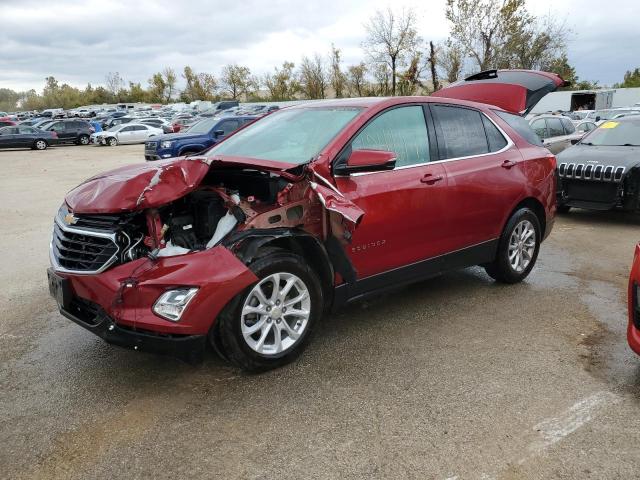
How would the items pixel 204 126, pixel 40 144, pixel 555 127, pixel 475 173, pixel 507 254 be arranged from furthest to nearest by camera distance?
pixel 40 144 < pixel 204 126 < pixel 555 127 < pixel 507 254 < pixel 475 173

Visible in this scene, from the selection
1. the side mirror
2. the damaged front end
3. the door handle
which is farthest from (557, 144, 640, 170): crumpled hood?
the damaged front end

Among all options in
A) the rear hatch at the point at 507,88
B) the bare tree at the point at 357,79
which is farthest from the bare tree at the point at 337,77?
the rear hatch at the point at 507,88

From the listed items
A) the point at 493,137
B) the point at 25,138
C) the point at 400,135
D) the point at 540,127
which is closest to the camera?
the point at 400,135

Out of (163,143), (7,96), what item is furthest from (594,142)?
(7,96)

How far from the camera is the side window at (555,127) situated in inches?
500

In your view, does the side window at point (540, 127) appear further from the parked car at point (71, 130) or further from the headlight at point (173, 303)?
the parked car at point (71, 130)

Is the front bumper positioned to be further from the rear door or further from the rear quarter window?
the rear quarter window

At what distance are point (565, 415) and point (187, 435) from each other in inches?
83.2

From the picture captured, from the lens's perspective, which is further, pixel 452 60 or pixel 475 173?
pixel 452 60

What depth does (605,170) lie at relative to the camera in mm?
8133

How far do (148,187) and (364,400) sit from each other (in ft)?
5.99

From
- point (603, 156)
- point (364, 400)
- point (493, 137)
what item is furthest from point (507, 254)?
point (603, 156)

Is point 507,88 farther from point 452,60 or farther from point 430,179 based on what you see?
point 452,60

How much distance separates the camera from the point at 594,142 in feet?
30.5
